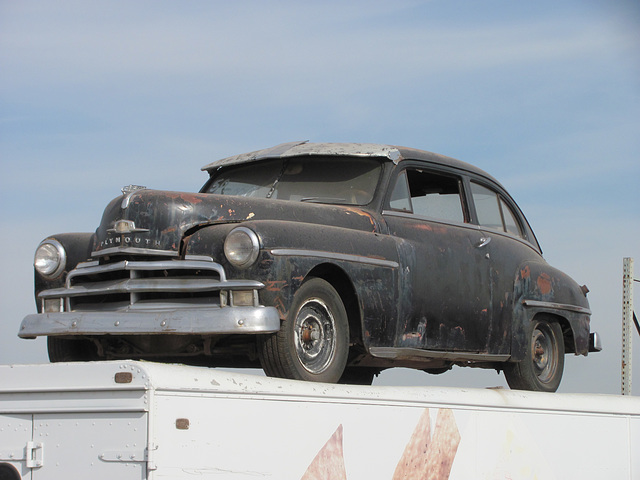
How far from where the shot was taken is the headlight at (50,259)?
530cm

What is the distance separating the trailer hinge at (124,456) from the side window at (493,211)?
383 centimetres

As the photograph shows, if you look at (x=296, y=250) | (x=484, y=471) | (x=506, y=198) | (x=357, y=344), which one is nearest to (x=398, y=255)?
(x=357, y=344)

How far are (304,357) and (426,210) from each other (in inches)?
69.2

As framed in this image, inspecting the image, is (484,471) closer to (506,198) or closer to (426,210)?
(426,210)

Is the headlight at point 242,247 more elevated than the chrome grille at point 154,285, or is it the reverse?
the headlight at point 242,247

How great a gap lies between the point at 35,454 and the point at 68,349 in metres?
2.00

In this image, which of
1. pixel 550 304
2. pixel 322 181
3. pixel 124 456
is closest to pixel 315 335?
pixel 322 181

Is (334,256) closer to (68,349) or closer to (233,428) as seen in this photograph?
(233,428)

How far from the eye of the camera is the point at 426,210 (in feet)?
20.1

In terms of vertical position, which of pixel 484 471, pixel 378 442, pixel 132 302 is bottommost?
pixel 484 471

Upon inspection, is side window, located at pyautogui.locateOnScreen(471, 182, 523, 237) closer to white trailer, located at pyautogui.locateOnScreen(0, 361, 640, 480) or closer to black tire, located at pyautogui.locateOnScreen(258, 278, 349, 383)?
white trailer, located at pyautogui.locateOnScreen(0, 361, 640, 480)

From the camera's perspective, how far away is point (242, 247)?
4.60m

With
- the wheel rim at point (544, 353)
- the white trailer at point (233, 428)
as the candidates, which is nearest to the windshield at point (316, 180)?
the white trailer at point (233, 428)

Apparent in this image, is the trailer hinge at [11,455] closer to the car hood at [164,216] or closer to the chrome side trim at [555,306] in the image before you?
the car hood at [164,216]
